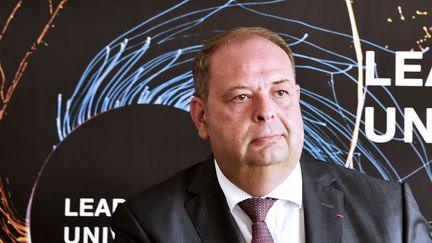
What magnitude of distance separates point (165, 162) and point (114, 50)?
508 mm

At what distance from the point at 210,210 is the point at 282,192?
0.69 ft

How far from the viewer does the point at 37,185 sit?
2.56 metres

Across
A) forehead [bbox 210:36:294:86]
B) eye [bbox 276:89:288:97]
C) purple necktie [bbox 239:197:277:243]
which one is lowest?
purple necktie [bbox 239:197:277:243]

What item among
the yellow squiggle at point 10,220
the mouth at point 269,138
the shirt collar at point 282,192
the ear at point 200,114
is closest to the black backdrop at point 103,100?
the yellow squiggle at point 10,220

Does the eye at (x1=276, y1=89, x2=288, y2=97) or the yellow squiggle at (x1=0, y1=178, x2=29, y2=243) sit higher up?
the eye at (x1=276, y1=89, x2=288, y2=97)

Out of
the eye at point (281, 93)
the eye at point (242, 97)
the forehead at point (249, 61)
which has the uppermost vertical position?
the forehead at point (249, 61)

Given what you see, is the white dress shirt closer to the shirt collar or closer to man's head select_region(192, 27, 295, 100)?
the shirt collar

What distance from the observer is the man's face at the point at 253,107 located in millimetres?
1625

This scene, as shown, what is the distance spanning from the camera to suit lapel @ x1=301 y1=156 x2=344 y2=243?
1.66 meters

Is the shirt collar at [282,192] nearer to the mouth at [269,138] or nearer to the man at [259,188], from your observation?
the man at [259,188]

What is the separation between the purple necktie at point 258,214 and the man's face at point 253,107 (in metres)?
0.10

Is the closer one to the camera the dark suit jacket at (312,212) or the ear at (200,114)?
the dark suit jacket at (312,212)

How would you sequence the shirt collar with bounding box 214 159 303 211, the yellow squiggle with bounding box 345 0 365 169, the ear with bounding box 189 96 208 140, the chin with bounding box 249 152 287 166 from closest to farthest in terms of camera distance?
the chin with bounding box 249 152 287 166, the shirt collar with bounding box 214 159 303 211, the ear with bounding box 189 96 208 140, the yellow squiggle with bounding box 345 0 365 169

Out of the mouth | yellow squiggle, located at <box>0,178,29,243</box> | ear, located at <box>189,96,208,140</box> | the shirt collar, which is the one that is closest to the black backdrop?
yellow squiggle, located at <box>0,178,29,243</box>
